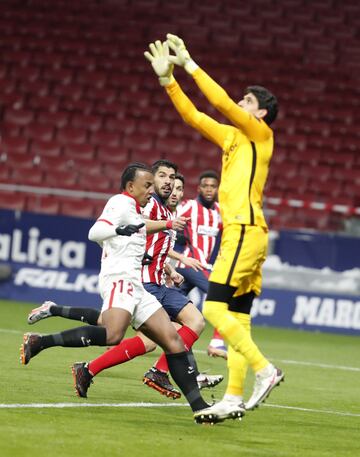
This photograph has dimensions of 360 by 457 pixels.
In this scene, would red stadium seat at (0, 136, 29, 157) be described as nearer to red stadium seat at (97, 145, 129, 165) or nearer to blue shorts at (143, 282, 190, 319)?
red stadium seat at (97, 145, 129, 165)

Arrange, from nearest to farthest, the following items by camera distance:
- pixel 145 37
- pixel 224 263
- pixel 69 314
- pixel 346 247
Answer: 1. pixel 224 263
2. pixel 69 314
3. pixel 346 247
4. pixel 145 37

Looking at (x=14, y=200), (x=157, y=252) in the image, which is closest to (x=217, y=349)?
(x=157, y=252)

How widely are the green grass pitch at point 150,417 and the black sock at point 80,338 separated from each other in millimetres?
434

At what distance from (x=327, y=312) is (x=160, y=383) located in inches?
356

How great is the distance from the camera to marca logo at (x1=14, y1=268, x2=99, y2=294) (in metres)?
18.3

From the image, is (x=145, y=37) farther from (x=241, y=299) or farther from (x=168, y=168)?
(x=241, y=299)

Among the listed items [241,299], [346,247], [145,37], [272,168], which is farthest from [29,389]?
[145,37]

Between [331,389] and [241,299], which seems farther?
[331,389]

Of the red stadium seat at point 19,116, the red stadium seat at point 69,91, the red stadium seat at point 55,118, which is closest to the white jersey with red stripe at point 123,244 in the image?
the red stadium seat at point 55,118

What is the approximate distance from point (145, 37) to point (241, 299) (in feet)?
62.2

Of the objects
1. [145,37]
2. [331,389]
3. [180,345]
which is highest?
[145,37]

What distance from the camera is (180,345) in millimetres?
7961

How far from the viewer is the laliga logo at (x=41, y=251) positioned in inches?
725

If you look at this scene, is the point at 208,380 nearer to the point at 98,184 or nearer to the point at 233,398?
the point at 233,398
